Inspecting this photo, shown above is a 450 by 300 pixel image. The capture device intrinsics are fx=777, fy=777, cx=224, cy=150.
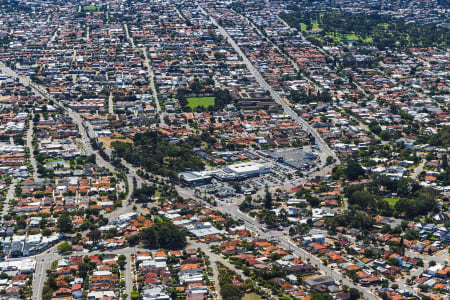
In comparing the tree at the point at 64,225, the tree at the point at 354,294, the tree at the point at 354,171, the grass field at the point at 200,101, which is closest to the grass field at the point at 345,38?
the grass field at the point at 200,101

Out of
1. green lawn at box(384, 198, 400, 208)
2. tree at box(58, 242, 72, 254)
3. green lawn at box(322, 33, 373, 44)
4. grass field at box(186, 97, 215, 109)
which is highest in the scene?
green lawn at box(322, 33, 373, 44)

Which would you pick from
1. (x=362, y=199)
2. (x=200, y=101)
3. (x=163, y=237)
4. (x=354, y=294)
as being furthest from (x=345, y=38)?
(x=354, y=294)

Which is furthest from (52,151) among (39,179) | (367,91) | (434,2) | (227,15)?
(434,2)

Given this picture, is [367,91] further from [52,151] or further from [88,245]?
[88,245]

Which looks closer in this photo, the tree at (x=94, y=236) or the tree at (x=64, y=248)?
the tree at (x=64, y=248)

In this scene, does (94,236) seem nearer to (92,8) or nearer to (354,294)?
A: (354,294)

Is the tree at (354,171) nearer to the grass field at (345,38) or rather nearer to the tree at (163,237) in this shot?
the tree at (163,237)

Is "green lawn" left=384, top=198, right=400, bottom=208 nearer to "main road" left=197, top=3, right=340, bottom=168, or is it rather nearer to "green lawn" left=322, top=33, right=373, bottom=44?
"main road" left=197, top=3, right=340, bottom=168

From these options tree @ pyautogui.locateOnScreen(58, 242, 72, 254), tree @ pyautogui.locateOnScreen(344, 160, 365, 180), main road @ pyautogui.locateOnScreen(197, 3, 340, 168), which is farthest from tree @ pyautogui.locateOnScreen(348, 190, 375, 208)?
tree @ pyautogui.locateOnScreen(58, 242, 72, 254)
